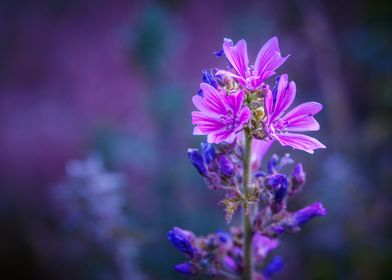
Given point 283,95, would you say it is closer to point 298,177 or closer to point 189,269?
point 298,177

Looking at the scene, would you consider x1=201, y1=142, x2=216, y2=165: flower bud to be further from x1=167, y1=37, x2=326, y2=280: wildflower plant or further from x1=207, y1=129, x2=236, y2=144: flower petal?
x1=207, y1=129, x2=236, y2=144: flower petal

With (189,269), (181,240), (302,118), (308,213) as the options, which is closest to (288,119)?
(302,118)

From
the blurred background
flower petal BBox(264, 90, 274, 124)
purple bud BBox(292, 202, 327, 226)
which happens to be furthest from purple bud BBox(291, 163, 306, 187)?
the blurred background

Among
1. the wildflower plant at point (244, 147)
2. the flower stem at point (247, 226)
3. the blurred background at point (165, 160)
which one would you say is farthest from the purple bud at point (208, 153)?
the blurred background at point (165, 160)

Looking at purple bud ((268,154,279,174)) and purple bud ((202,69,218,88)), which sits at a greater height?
purple bud ((202,69,218,88))

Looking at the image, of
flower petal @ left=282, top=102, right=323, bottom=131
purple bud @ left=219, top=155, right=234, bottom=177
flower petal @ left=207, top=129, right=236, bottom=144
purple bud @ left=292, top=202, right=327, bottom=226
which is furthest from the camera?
purple bud @ left=292, top=202, right=327, bottom=226

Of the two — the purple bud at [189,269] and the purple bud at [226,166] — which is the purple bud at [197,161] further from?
the purple bud at [189,269]
